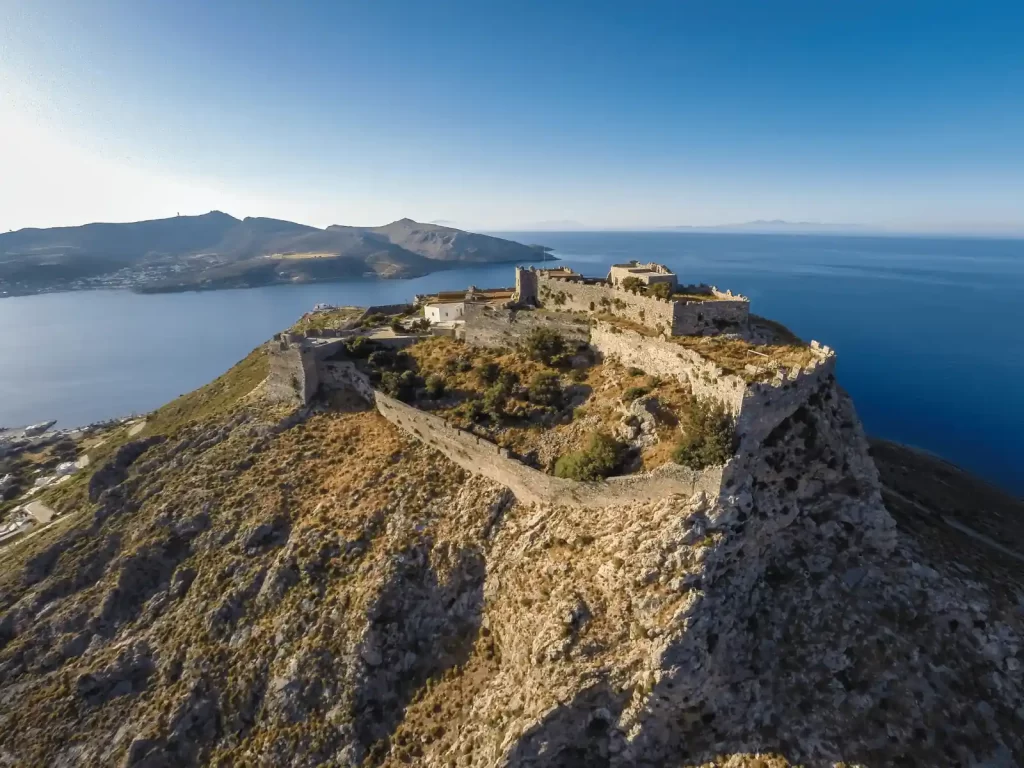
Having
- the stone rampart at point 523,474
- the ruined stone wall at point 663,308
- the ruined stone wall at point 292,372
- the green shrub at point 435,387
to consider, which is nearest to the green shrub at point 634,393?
the ruined stone wall at point 663,308

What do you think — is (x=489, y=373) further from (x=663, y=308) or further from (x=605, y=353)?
(x=663, y=308)

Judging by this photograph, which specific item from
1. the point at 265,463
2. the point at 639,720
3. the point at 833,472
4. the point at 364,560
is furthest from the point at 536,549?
the point at 265,463

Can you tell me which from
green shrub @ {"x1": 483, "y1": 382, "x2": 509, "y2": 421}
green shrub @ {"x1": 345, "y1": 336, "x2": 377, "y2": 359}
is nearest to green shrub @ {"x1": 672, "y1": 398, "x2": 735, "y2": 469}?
green shrub @ {"x1": 483, "y1": 382, "x2": 509, "y2": 421}

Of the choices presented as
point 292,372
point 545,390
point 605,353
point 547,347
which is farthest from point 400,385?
point 605,353

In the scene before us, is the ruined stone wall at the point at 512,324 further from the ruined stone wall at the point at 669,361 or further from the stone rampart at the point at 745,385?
the stone rampart at the point at 745,385

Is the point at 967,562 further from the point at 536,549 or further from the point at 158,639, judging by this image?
the point at 158,639

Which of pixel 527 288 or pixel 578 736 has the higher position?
pixel 527 288
